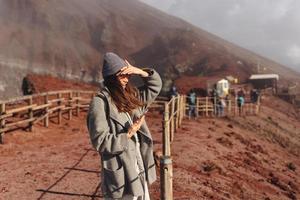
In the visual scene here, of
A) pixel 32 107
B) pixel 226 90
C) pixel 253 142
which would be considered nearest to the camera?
pixel 32 107

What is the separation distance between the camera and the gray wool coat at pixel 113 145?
3447 millimetres

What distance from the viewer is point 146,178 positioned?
382 cm

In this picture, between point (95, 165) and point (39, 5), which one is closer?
point (95, 165)

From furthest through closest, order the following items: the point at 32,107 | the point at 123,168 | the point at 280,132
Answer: the point at 280,132 → the point at 32,107 → the point at 123,168

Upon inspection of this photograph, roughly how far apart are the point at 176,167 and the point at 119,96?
23.2 feet

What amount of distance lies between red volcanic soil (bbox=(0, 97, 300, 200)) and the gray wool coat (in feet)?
14.3

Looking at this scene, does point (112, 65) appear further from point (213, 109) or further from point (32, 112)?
point (213, 109)

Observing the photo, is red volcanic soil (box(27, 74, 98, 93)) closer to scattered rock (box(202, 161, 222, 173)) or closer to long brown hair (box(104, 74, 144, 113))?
scattered rock (box(202, 161, 222, 173))

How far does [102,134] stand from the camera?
344 centimetres

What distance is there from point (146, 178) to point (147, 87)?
0.76 m

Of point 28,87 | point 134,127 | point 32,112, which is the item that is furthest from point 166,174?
point 28,87

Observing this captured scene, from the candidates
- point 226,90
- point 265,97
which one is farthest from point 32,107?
point 265,97

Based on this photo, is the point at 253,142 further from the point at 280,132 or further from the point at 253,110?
the point at 253,110

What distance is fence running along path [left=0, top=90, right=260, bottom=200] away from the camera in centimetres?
457
